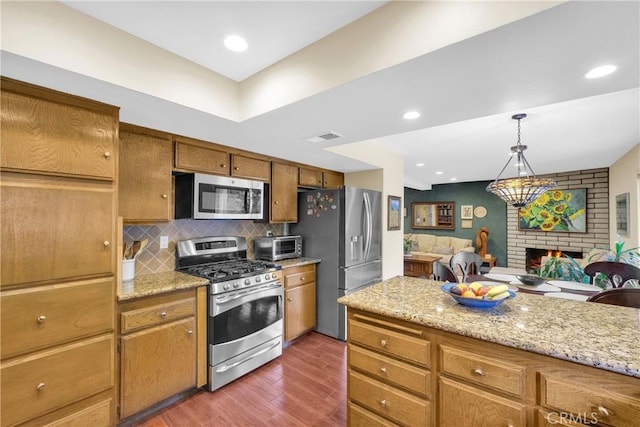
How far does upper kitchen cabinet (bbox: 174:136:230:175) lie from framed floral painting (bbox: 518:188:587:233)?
250 inches

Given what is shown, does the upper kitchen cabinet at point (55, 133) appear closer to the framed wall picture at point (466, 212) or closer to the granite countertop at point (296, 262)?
the granite countertop at point (296, 262)


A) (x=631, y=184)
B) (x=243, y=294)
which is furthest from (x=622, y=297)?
(x=631, y=184)

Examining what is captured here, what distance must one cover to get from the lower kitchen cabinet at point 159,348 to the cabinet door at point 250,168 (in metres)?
1.27

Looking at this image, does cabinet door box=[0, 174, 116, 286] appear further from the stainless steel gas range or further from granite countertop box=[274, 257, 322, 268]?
granite countertop box=[274, 257, 322, 268]

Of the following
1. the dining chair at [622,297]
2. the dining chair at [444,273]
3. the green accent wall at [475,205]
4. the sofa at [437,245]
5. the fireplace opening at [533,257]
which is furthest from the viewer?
the sofa at [437,245]

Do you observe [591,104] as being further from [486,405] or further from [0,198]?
[0,198]

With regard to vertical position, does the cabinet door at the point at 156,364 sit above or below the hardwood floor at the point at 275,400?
above

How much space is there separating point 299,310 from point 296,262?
0.56 meters

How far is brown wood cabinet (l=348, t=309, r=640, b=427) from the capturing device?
3.29 ft

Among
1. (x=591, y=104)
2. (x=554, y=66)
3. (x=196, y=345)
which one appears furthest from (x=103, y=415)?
(x=591, y=104)

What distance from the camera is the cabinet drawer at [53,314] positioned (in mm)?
1403

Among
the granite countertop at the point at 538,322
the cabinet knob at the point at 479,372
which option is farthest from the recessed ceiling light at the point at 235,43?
the cabinet knob at the point at 479,372

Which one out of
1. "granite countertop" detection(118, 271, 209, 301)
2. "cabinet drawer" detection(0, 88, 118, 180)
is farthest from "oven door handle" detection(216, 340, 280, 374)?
"cabinet drawer" detection(0, 88, 118, 180)

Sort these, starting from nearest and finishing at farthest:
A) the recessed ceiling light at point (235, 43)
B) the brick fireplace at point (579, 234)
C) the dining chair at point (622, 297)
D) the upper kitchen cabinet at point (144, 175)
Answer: the recessed ceiling light at point (235, 43)
the dining chair at point (622, 297)
the upper kitchen cabinet at point (144, 175)
the brick fireplace at point (579, 234)
